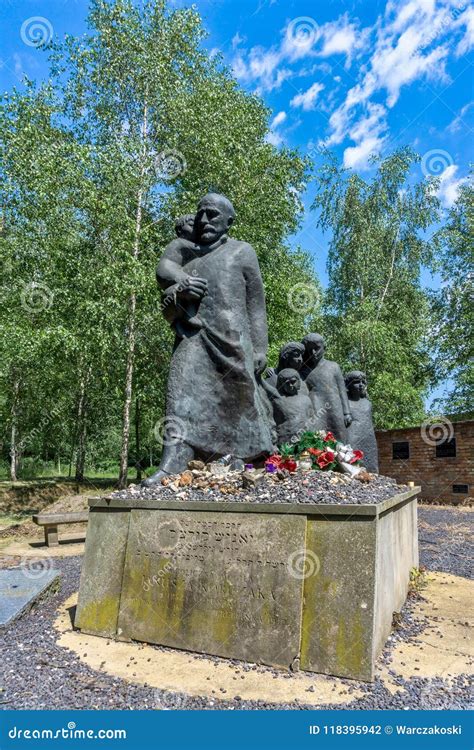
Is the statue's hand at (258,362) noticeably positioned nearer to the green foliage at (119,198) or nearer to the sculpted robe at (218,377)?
the sculpted robe at (218,377)

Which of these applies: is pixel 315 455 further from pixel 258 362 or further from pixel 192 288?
pixel 192 288

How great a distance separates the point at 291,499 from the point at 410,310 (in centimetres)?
2060

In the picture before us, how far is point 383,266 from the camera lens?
2245cm

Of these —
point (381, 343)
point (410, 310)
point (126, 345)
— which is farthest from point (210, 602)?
point (410, 310)

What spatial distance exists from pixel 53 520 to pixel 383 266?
17.5 m

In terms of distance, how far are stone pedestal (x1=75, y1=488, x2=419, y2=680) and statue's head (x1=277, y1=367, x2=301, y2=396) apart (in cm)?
292

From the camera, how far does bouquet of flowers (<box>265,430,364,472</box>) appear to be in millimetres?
4305

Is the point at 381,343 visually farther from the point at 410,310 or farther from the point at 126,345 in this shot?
the point at 126,345

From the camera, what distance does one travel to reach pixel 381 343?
19.0m

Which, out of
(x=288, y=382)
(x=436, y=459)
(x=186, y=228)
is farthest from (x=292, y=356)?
(x=436, y=459)

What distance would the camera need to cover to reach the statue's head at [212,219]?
4.82 m

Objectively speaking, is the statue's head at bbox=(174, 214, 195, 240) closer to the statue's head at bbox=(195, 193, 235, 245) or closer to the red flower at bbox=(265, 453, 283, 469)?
the statue's head at bbox=(195, 193, 235, 245)

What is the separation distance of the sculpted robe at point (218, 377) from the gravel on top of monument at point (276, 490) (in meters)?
0.41

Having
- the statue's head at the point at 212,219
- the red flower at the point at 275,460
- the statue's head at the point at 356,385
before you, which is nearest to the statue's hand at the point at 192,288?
the statue's head at the point at 212,219
